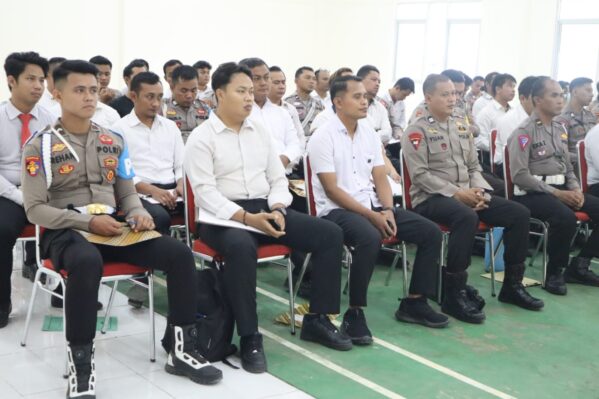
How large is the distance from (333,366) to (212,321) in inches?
23.3

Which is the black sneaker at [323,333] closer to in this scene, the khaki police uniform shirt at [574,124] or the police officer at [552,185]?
the police officer at [552,185]

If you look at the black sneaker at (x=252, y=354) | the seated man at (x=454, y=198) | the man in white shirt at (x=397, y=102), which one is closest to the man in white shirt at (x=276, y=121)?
the seated man at (x=454, y=198)

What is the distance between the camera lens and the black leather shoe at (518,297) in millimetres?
4371

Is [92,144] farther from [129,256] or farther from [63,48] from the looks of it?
[63,48]

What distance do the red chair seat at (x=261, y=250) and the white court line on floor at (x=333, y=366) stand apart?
1.46 ft

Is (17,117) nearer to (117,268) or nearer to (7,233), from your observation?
(7,233)

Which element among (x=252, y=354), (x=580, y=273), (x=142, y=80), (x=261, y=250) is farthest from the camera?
(x=580, y=273)

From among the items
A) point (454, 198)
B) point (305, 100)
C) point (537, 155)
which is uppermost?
point (305, 100)

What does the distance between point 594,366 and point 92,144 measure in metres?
2.60

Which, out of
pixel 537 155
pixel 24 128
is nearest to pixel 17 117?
pixel 24 128

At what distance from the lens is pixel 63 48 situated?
10.4 m

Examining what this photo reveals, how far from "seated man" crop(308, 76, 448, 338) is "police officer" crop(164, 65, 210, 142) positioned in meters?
1.17

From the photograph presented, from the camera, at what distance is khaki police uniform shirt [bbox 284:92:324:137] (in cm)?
638

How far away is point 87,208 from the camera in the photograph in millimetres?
3158
